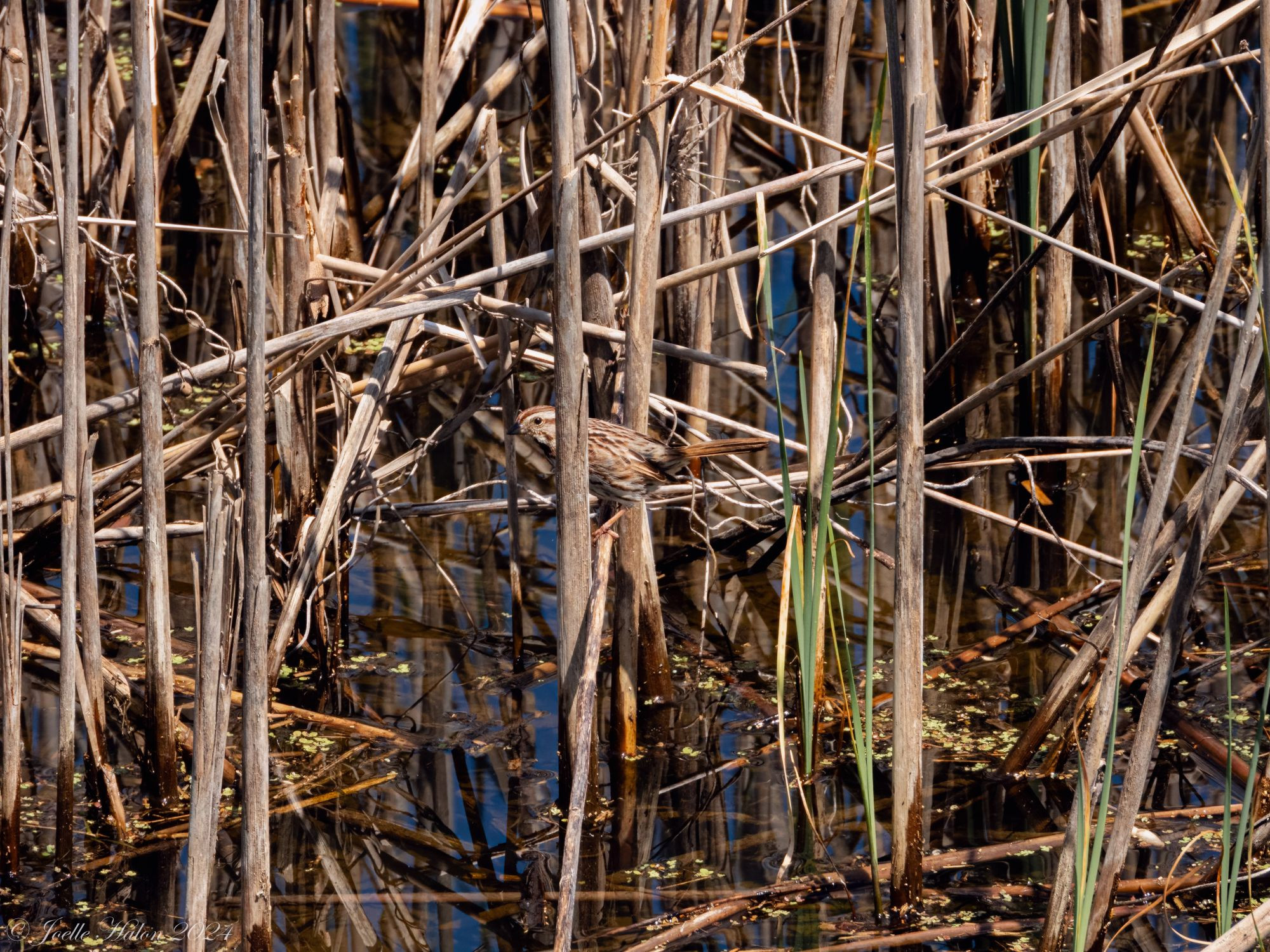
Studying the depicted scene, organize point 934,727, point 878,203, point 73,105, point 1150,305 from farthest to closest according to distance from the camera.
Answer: point 1150,305 → point 934,727 → point 878,203 → point 73,105

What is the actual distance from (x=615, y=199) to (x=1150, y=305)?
4518 mm

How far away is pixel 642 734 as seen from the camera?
479cm

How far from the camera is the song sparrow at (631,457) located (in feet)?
13.6

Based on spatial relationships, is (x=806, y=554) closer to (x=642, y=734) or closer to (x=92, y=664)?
(x=642, y=734)

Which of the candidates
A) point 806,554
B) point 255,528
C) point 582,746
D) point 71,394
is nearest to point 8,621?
point 71,394

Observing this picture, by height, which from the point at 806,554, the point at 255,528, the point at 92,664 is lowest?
the point at 92,664

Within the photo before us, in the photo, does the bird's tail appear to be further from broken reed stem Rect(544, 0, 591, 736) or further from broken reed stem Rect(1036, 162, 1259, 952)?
broken reed stem Rect(1036, 162, 1259, 952)

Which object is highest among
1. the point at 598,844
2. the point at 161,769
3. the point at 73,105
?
the point at 73,105

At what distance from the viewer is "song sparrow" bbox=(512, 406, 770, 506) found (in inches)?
164

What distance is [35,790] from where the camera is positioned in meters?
4.42

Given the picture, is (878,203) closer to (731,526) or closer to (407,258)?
(407,258)

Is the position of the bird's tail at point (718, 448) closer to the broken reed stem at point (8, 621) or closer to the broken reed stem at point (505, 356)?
the broken reed stem at point (505, 356)

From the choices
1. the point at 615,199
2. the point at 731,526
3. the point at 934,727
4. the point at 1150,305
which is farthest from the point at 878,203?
the point at 1150,305

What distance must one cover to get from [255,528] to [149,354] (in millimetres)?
700
